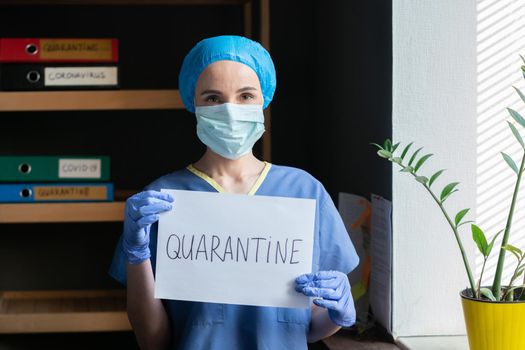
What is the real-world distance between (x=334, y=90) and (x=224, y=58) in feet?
2.91

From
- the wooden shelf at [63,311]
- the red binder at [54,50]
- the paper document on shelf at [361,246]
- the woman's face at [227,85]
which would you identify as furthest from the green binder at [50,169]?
the woman's face at [227,85]

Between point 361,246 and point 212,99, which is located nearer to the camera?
point 212,99

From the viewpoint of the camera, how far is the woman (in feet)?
4.54

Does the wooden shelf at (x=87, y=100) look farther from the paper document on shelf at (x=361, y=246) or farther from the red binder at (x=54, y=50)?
the paper document on shelf at (x=361, y=246)

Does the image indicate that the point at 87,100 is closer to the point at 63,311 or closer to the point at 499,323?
the point at 63,311

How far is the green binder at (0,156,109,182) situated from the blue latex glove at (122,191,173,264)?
2.82ft

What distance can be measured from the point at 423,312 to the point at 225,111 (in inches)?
27.9

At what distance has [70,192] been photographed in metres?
2.18

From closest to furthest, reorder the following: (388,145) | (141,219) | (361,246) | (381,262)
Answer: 1. (141,219)
2. (388,145)
3. (381,262)
4. (361,246)

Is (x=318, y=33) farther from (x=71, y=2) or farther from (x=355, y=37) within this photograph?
(x=71, y=2)

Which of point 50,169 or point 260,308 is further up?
point 50,169

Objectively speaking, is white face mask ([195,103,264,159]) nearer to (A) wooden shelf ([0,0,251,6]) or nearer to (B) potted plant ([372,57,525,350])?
(B) potted plant ([372,57,525,350])

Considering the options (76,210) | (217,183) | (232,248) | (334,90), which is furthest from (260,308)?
(334,90)

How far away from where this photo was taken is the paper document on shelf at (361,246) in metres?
1.94
